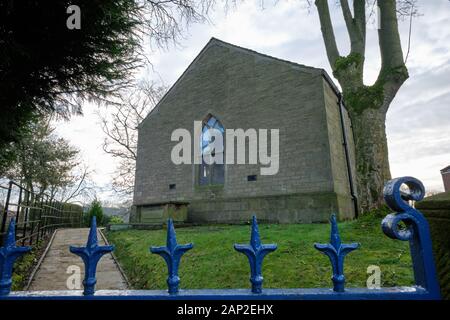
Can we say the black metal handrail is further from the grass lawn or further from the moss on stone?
the moss on stone

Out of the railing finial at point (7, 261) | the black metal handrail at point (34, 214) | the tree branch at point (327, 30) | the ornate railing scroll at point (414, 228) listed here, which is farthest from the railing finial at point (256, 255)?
the tree branch at point (327, 30)

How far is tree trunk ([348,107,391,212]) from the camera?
712cm

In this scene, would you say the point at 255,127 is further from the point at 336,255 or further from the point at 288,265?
the point at 336,255

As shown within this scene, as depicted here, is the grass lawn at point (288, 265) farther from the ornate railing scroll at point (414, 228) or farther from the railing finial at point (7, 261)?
the railing finial at point (7, 261)

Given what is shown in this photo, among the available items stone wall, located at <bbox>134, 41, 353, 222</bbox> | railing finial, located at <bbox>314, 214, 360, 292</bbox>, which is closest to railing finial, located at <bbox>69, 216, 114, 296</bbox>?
railing finial, located at <bbox>314, 214, 360, 292</bbox>

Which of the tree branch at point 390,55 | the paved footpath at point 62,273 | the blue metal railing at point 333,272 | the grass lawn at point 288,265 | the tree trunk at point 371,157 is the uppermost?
the tree branch at point 390,55

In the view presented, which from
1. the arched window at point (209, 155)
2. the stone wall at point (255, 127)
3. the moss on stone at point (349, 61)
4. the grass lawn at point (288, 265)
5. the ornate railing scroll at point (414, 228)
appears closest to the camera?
the ornate railing scroll at point (414, 228)

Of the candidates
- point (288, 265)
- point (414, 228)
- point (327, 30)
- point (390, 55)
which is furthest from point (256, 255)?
point (327, 30)

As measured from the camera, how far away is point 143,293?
3.64ft

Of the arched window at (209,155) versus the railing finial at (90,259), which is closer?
the railing finial at (90,259)

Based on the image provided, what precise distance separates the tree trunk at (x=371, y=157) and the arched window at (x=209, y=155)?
267 inches

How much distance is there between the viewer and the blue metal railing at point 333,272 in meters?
1.08

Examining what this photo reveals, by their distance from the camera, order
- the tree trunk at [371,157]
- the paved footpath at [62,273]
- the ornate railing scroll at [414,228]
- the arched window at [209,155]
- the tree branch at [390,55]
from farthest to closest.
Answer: the arched window at [209,155] < the tree branch at [390,55] < the tree trunk at [371,157] < the paved footpath at [62,273] < the ornate railing scroll at [414,228]

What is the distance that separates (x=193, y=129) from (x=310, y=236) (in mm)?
9864
